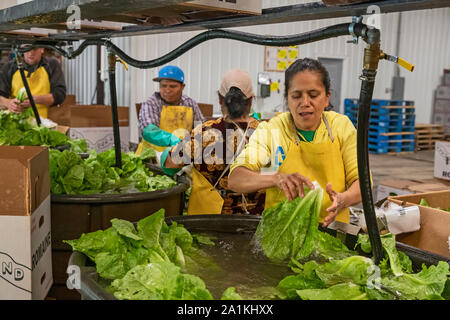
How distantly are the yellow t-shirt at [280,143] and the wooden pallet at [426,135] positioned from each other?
1119 centimetres

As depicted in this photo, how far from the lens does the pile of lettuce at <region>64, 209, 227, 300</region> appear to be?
1278 mm

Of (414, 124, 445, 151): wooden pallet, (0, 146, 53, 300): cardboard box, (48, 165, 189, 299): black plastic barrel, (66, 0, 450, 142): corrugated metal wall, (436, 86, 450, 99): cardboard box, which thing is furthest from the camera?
(436, 86, 450, 99): cardboard box

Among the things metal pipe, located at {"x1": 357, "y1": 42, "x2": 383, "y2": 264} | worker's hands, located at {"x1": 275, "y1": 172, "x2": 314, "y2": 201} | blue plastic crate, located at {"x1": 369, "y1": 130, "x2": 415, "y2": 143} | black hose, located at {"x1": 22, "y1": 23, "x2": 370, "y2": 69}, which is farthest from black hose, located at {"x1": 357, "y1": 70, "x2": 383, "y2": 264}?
blue plastic crate, located at {"x1": 369, "y1": 130, "x2": 415, "y2": 143}

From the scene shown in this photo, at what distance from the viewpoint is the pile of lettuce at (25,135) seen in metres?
3.58

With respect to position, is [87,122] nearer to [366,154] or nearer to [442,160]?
[442,160]

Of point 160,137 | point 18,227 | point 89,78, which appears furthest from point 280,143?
point 89,78

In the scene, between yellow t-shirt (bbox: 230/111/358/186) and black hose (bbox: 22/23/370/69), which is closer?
black hose (bbox: 22/23/370/69)

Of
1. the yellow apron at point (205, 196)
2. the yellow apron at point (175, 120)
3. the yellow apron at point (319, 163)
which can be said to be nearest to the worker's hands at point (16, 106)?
the yellow apron at point (175, 120)

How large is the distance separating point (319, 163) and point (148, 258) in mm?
1200

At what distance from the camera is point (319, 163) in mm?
2439

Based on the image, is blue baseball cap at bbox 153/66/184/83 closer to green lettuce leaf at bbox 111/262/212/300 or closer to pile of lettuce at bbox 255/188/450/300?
pile of lettuce at bbox 255/188/450/300

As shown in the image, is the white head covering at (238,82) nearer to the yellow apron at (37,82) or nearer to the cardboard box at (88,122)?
the cardboard box at (88,122)

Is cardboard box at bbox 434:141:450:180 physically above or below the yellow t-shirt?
below

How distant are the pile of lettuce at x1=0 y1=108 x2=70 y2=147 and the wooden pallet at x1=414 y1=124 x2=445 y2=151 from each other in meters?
11.0
